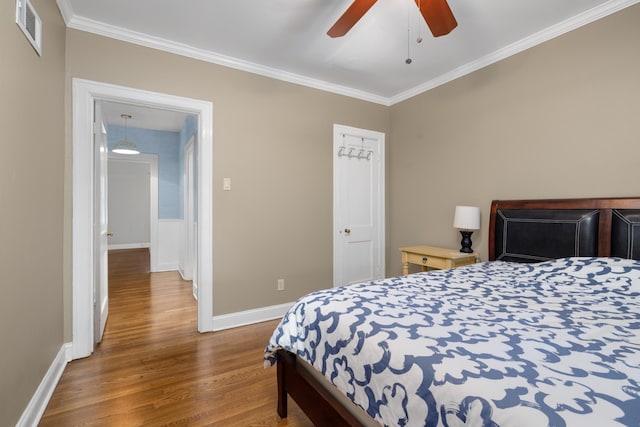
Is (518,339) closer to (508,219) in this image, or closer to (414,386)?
(414,386)

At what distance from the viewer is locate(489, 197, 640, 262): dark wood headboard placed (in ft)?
6.72

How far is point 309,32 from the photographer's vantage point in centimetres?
251

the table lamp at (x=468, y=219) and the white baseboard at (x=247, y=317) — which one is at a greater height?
the table lamp at (x=468, y=219)

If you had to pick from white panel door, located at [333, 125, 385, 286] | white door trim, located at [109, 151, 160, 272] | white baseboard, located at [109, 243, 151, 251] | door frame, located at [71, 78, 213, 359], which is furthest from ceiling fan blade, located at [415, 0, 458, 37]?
white baseboard, located at [109, 243, 151, 251]

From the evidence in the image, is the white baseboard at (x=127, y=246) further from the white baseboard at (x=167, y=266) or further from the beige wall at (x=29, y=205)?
the beige wall at (x=29, y=205)

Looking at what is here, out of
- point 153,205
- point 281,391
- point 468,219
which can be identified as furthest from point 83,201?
point 153,205

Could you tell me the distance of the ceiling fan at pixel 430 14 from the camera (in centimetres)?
165

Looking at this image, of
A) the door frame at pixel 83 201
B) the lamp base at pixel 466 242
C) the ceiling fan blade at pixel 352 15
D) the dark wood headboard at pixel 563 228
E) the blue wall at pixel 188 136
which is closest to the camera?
the ceiling fan blade at pixel 352 15

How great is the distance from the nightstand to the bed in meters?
0.59

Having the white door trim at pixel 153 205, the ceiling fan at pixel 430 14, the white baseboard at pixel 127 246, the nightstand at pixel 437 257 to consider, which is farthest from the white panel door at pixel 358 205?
the white baseboard at pixel 127 246

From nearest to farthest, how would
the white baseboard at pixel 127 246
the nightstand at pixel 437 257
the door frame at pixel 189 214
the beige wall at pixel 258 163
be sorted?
the beige wall at pixel 258 163 < the nightstand at pixel 437 257 < the door frame at pixel 189 214 < the white baseboard at pixel 127 246

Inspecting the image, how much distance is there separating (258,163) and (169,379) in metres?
1.96

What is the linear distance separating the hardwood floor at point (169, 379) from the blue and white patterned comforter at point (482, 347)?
44cm

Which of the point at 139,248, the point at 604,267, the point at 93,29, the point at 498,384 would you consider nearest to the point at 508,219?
the point at 604,267
